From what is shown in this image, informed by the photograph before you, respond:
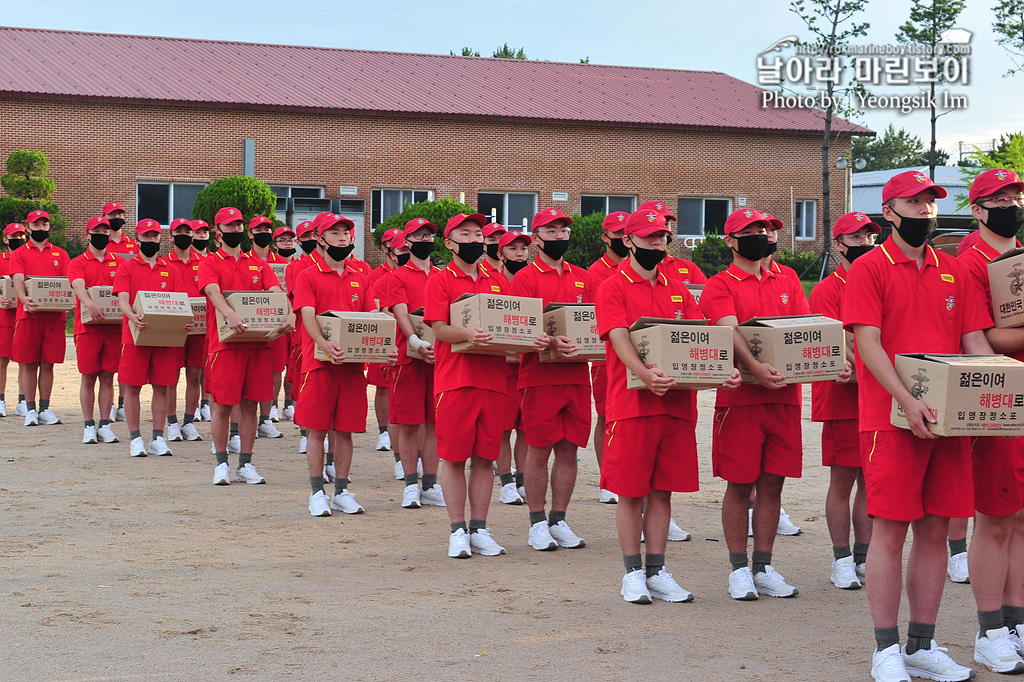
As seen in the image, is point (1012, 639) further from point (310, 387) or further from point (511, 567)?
point (310, 387)

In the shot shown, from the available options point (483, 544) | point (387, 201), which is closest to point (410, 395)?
point (483, 544)

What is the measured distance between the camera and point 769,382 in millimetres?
6113

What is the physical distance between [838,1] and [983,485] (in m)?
36.5

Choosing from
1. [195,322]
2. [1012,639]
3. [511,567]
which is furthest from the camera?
[195,322]

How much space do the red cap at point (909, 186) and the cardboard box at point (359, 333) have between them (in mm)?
4244

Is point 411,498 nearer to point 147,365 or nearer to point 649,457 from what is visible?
point 649,457

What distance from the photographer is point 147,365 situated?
11.3 metres

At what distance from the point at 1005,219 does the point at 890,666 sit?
7.49ft

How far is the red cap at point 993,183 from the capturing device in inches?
213

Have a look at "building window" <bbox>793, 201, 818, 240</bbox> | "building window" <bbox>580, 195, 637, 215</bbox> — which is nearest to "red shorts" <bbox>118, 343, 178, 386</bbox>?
"building window" <bbox>580, 195, 637, 215</bbox>

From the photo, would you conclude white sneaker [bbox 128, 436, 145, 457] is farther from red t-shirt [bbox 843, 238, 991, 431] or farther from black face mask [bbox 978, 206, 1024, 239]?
black face mask [bbox 978, 206, 1024, 239]

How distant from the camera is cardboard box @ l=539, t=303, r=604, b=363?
302 inches

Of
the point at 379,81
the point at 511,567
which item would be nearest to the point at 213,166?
the point at 379,81

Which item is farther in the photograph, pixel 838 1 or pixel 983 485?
pixel 838 1
